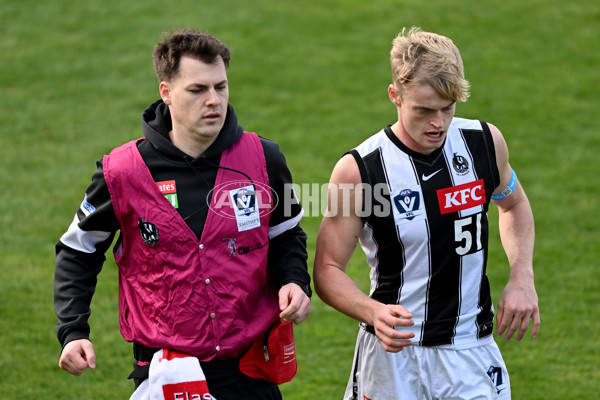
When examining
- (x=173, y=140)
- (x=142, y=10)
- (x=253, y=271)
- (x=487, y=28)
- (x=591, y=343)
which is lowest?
(x=591, y=343)

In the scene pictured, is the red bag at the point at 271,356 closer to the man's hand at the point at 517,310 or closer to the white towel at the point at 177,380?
the white towel at the point at 177,380

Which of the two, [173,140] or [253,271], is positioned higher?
[173,140]

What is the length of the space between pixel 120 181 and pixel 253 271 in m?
0.65

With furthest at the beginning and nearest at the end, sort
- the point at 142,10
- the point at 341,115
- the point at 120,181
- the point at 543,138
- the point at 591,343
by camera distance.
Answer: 1. the point at 142,10
2. the point at 341,115
3. the point at 543,138
4. the point at 591,343
5. the point at 120,181

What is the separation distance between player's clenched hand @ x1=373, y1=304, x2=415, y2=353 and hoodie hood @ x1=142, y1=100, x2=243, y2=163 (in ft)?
3.08

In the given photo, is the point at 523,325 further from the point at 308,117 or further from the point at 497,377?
the point at 308,117

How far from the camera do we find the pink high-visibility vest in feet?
11.4

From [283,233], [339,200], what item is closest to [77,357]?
[283,233]

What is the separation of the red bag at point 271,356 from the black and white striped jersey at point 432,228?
460 millimetres

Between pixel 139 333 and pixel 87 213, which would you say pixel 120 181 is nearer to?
pixel 87 213

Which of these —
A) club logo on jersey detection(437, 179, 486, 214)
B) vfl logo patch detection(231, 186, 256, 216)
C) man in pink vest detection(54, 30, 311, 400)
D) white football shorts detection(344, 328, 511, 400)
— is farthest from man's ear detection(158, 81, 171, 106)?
white football shorts detection(344, 328, 511, 400)

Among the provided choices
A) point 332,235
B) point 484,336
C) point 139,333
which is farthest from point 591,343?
point 139,333

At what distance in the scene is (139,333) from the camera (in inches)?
140

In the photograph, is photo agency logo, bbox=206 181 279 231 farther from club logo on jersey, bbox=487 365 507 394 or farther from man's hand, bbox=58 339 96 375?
club logo on jersey, bbox=487 365 507 394
